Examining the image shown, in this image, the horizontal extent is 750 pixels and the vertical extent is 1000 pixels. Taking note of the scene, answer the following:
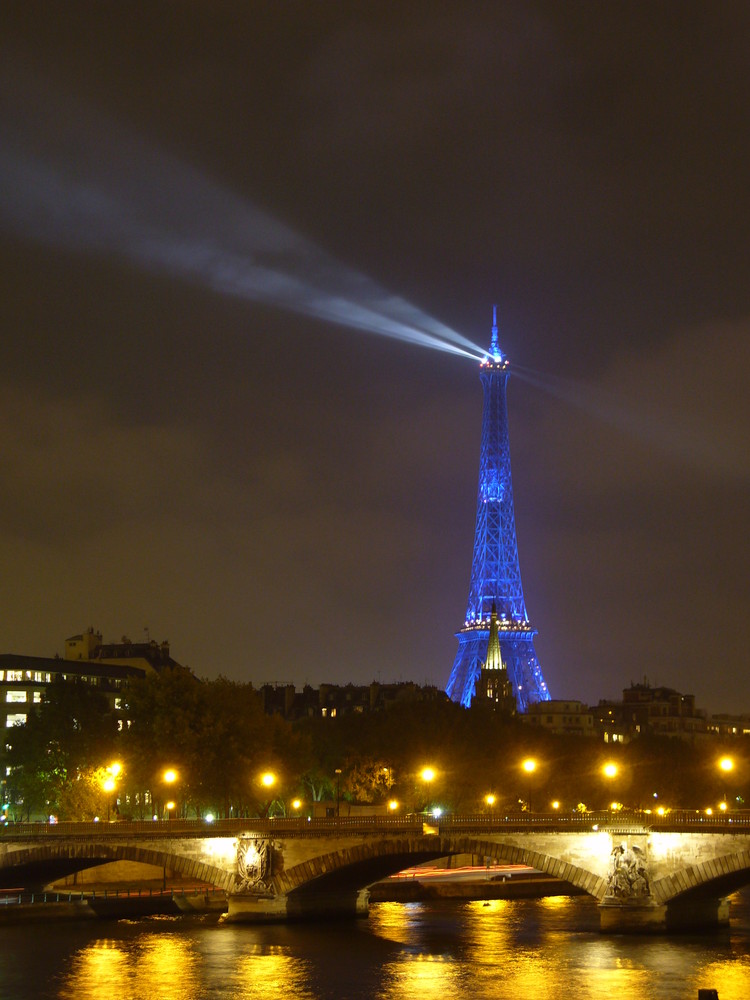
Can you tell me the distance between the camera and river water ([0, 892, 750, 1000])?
53250mm

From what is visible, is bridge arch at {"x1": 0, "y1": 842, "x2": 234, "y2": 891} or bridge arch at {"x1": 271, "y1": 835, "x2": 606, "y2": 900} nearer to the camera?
bridge arch at {"x1": 271, "y1": 835, "x2": 606, "y2": 900}

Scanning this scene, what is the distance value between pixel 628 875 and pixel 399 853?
12346 millimetres

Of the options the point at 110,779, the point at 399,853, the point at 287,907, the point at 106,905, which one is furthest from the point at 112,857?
the point at 110,779

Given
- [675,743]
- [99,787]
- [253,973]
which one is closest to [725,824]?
[253,973]

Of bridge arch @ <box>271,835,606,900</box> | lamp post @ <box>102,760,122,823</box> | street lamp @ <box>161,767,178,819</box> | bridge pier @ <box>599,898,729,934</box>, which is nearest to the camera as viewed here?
bridge pier @ <box>599,898,729,934</box>

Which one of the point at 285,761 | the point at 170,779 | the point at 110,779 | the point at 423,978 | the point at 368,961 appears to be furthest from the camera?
the point at 285,761

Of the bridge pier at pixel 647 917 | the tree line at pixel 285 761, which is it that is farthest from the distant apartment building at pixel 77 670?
the bridge pier at pixel 647 917

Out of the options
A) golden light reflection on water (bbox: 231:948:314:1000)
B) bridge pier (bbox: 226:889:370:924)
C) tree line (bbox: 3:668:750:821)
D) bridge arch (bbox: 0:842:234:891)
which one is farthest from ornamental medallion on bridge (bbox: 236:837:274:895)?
tree line (bbox: 3:668:750:821)

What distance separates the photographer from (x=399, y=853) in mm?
73500

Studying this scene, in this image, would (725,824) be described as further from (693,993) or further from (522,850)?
(693,993)

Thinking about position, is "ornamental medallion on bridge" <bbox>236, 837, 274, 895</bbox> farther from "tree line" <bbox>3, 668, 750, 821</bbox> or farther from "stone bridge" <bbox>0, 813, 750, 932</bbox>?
"tree line" <bbox>3, 668, 750, 821</bbox>

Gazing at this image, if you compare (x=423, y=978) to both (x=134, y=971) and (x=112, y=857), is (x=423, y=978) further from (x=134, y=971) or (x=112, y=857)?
(x=112, y=857)

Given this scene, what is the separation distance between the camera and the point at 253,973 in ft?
189

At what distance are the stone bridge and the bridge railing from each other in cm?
7
